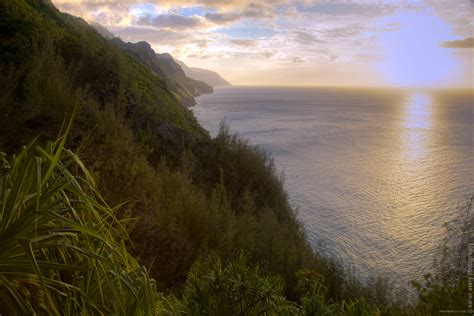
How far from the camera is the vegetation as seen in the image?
210cm

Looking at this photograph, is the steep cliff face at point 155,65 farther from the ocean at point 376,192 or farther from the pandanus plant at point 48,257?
the pandanus plant at point 48,257

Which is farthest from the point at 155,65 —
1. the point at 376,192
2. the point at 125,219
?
the point at 125,219

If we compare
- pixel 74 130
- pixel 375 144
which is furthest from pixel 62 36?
pixel 375 144

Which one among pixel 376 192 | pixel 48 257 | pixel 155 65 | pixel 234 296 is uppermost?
pixel 155 65

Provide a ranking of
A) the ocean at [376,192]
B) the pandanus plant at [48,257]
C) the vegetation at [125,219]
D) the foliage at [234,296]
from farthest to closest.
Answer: the ocean at [376,192] < the foliage at [234,296] < the vegetation at [125,219] < the pandanus plant at [48,257]

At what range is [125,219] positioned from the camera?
282cm

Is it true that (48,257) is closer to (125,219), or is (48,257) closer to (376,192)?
(125,219)

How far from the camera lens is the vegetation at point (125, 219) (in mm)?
2100

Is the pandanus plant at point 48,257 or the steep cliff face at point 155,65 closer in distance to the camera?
the pandanus plant at point 48,257

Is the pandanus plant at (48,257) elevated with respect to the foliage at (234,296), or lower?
elevated

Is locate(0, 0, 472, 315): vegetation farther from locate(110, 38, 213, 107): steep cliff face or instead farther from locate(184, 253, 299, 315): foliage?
locate(110, 38, 213, 107): steep cliff face

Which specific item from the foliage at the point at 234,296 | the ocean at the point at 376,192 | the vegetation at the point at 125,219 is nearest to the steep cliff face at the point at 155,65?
the vegetation at the point at 125,219

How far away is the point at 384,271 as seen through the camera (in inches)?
499

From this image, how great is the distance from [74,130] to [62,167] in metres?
4.30
